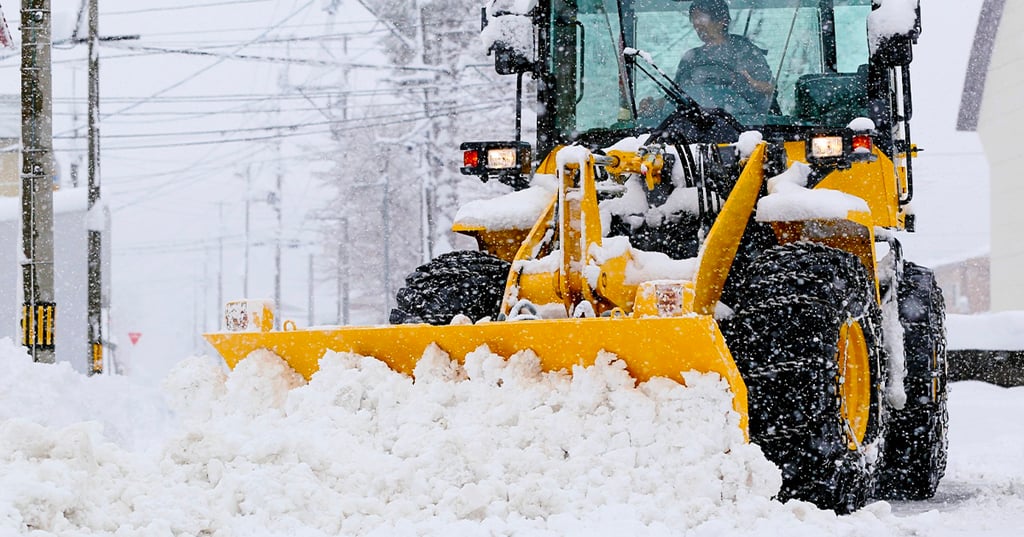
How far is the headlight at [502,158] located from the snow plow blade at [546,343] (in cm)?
162

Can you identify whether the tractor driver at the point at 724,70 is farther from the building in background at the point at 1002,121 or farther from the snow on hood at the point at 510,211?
the building in background at the point at 1002,121

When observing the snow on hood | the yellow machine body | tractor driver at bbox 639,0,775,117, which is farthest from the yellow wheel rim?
the snow on hood

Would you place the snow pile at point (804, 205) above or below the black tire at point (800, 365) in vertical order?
above

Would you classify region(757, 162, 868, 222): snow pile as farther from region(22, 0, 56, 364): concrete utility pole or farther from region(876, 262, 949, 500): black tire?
region(22, 0, 56, 364): concrete utility pole

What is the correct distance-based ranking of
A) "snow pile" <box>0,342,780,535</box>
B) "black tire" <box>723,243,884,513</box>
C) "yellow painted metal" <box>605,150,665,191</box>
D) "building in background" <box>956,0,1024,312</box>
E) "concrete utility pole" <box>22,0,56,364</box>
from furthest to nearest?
"building in background" <box>956,0,1024,312</box> < "concrete utility pole" <box>22,0,56,364</box> < "yellow painted metal" <box>605,150,665,191</box> < "black tire" <box>723,243,884,513</box> < "snow pile" <box>0,342,780,535</box>

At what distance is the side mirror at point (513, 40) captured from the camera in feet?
25.8

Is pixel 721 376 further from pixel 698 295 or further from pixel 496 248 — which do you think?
pixel 496 248

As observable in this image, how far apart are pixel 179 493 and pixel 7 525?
2.37 feet

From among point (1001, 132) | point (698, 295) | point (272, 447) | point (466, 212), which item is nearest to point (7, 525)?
point (272, 447)

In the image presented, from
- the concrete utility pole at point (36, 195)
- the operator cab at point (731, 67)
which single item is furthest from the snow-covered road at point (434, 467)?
the concrete utility pole at point (36, 195)

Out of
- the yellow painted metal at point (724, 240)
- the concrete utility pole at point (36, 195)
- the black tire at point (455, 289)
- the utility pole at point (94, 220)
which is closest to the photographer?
the yellow painted metal at point (724, 240)

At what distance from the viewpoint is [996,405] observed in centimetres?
1409

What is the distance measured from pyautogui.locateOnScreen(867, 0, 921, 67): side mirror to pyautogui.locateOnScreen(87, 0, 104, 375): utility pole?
43.0 ft

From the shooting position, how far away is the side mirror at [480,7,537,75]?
786cm
